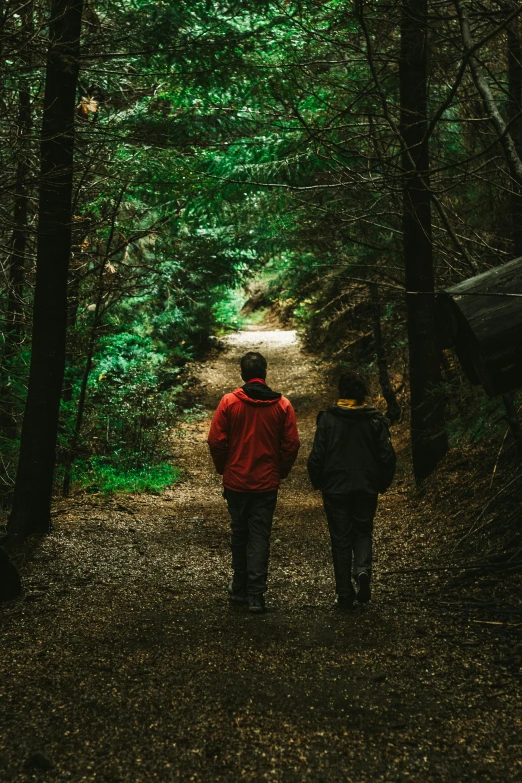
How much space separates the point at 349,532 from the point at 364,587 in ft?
1.52

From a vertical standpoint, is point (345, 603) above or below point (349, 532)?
below

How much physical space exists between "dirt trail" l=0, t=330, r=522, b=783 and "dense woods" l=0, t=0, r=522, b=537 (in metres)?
2.05

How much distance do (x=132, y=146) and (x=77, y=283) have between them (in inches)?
84.4

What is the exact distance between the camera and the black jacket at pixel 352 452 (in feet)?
18.4

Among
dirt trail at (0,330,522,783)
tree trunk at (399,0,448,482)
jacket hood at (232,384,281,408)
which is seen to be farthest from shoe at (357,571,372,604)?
tree trunk at (399,0,448,482)

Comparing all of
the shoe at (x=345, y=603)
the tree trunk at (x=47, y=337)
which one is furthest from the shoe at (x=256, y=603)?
the tree trunk at (x=47, y=337)

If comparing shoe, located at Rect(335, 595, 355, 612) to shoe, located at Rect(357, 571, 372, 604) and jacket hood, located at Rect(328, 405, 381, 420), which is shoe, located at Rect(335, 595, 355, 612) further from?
jacket hood, located at Rect(328, 405, 381, 420)

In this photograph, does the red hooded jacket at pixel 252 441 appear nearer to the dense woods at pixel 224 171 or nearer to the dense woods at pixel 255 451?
the dense woods at pixel 255 451

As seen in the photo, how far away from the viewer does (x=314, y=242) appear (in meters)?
15.1

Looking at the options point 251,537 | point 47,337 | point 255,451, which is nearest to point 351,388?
point 255,451

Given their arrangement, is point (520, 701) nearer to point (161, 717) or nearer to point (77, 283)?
point (161, 717)

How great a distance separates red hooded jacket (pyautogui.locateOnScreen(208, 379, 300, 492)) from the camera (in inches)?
224

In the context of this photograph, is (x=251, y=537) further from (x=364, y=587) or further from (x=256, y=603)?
(x=364, y=587)

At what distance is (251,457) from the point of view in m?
5.69
